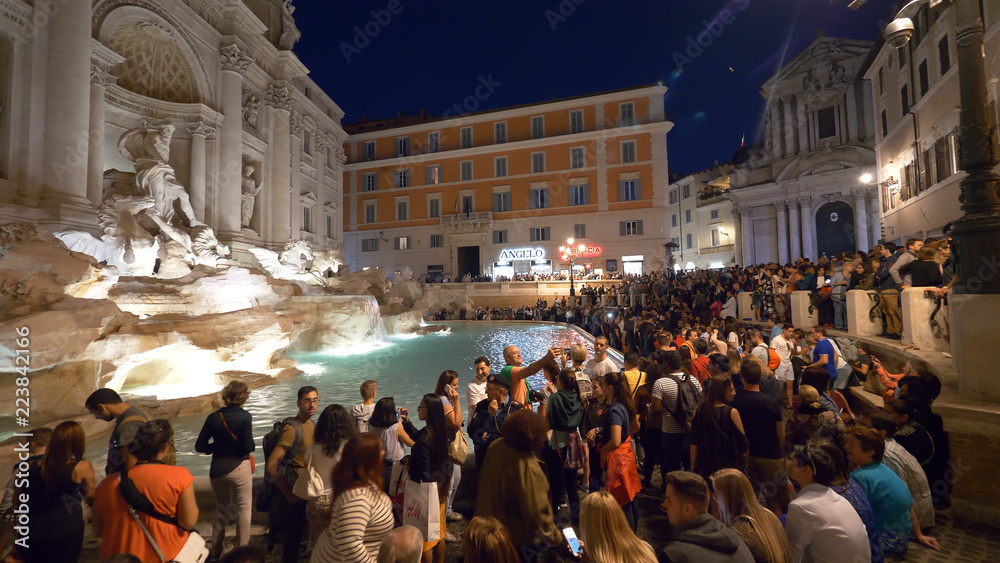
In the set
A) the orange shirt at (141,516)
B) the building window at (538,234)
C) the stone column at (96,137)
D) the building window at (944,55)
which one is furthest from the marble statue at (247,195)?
the building window at (944,55)

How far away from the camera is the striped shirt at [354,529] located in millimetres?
2014

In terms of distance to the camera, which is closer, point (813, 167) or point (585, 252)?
point (813, 167)

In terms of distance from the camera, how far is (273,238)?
2156cm

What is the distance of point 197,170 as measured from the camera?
57.3 ft

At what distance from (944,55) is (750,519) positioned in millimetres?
16851

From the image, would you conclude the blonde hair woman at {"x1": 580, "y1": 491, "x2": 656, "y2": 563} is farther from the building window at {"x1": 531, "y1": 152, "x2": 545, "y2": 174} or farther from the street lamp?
the building window at {"x1": 531, "y1": 152, "x2": 545, "y2": 174}

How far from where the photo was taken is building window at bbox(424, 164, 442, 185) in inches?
1396

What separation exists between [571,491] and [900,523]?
201 cm

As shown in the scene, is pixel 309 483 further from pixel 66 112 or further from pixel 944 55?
pixel 944 55

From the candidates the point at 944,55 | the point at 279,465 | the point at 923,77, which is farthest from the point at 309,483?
the point at 923,77

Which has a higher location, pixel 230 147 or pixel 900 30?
pixel 230 147

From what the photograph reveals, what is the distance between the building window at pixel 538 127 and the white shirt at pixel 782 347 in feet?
98.6

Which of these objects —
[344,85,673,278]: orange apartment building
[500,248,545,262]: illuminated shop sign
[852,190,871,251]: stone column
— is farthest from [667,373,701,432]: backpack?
[500,248,545,262]: illuminated shop sign

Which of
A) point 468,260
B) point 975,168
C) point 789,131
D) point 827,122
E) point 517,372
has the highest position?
point 827,122
